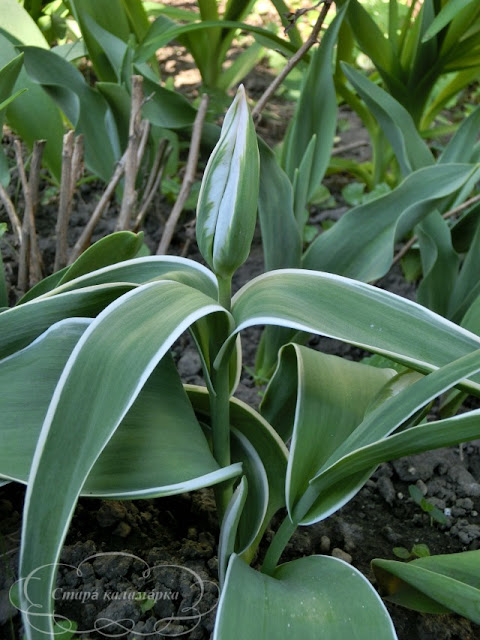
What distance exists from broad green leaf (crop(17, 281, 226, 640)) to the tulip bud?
76 mm

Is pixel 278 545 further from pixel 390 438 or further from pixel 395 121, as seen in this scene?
pixel 395 121

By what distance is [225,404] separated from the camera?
2.77 ft

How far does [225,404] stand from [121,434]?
13cm

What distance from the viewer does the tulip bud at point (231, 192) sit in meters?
0.70

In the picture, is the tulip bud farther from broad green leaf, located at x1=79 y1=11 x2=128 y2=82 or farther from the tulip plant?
broad green leaf, located at x1=79 y1=11 x2=128 y2=82

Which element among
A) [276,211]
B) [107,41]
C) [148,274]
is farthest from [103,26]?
[148,274]

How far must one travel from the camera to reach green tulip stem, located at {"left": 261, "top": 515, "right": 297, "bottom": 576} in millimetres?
806

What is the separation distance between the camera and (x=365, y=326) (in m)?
0.74

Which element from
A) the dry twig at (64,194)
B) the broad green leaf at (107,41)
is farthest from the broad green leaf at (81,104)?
the dry twig at (64,194)

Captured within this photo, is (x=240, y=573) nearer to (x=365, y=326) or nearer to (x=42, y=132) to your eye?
(x=365, y=326)

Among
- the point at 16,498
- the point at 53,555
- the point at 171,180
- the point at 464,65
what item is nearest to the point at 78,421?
the point at 53,555

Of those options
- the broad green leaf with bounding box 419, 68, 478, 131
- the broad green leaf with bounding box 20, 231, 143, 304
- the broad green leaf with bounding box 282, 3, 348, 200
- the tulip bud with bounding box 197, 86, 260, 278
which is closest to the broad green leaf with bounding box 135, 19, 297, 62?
the broad green leaf with bounding box 282, 3, 348, 200

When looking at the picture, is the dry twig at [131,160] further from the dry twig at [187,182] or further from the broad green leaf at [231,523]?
the broad green leaf at [231,523]

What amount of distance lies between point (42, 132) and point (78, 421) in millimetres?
1015
